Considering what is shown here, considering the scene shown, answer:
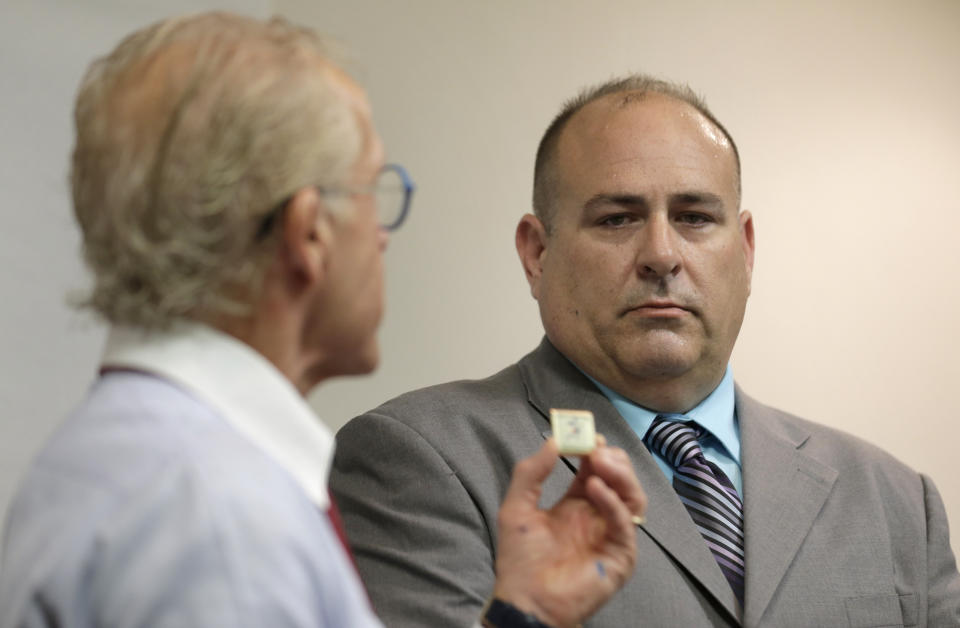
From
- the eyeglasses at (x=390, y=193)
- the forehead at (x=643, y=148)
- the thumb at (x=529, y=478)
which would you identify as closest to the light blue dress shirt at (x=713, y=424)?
the forehead at (x=643, y=148)

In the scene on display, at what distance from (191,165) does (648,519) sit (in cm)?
100

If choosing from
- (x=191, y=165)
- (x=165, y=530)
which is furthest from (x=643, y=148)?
(x=165, y=530)

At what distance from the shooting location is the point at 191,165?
2.71ft

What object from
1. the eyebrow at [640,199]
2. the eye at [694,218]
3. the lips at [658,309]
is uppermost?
the eyebrow at [640,199]

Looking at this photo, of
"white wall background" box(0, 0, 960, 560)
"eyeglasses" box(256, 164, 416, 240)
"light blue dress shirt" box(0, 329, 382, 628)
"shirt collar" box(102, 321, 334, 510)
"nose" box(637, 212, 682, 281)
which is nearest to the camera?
"light blue dress shirt" box(0, 329, 382, 628)

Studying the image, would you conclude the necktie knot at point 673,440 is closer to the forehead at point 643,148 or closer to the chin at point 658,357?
the chin at point 658,357

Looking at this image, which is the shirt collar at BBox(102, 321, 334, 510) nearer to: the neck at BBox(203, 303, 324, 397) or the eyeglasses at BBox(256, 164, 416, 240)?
the neck at BBox(203, 303, 324, 397)

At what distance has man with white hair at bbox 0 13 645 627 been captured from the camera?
2.31 ft

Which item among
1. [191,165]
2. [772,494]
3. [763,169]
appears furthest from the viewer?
[763,169]

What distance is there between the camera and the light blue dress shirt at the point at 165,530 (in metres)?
0.69

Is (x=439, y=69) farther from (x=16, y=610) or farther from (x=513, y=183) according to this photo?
(x=16, y=610)

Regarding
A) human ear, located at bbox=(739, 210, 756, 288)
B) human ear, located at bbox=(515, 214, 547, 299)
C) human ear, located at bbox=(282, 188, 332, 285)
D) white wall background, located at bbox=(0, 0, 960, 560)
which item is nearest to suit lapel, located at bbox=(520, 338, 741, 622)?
human ear, located at bbox=(515, 214, 547, 299)

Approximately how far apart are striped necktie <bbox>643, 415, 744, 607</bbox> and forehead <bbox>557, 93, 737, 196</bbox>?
0.43m

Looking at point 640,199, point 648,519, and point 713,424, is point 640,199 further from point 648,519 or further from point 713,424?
point 648,519
